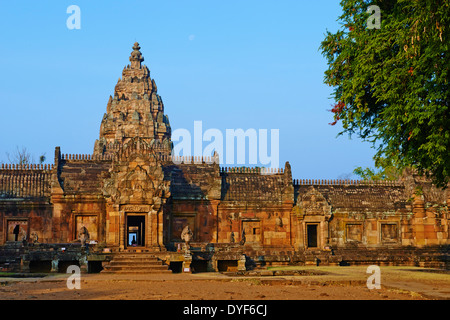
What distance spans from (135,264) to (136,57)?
4496cm

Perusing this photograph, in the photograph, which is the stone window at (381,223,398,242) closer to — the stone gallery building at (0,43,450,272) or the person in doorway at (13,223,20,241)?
the stone gallery building at (0,43,450,272)

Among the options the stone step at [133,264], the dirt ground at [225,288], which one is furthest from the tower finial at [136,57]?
the dirt ground at [225,288]

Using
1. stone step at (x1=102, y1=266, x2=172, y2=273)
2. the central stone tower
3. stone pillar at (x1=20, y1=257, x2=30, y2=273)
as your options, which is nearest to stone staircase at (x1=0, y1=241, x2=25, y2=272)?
stone pillar at (x1=20, y1=257, x2=30, y2=273)

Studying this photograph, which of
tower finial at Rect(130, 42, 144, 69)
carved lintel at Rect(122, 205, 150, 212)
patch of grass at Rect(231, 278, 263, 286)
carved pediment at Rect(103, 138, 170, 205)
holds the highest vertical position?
tower finial at Rect(130, 42, 144, 69)

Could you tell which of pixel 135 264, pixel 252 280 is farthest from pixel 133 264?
pixel 252 280

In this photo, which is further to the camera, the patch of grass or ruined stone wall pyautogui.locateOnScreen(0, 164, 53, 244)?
ruined stone wall pyautogui.locateOnScreen(0, 164, 53, 244)


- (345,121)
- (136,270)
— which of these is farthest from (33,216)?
(345,121)

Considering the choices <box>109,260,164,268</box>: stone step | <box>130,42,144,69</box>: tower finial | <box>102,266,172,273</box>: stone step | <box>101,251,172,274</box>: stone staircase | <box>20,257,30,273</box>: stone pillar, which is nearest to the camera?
<box>102,266,172,273</box>: stone step

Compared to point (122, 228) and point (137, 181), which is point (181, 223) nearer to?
point (122, 228)

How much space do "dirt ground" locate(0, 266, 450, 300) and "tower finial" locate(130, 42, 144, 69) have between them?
48.4 meters

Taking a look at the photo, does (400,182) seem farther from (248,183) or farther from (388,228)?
(248,183)

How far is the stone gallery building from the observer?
36.7 m

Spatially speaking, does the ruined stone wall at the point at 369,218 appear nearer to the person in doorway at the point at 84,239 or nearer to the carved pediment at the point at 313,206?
the carved pediment at the point at 313,206
